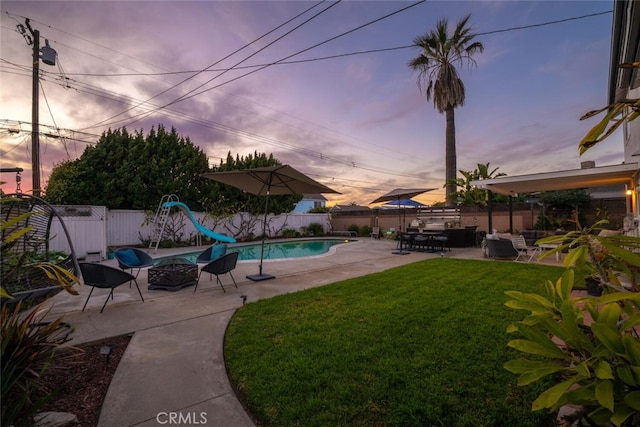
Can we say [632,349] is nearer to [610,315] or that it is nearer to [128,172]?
[610,315]

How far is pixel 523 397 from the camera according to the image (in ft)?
7.93

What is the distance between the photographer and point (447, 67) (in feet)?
55.8

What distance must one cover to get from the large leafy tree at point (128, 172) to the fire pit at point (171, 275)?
36.0 ft

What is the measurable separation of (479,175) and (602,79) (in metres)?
8.24

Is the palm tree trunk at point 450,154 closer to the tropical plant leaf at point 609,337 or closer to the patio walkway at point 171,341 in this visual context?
the patio walkway at point 171,341

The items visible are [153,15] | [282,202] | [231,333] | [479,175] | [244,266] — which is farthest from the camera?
[282,202]

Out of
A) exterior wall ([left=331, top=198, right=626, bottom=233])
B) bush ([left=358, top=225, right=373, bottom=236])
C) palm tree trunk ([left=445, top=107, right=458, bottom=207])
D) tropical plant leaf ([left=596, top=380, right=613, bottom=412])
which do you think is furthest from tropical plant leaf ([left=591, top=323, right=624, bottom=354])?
bush ([left=358, top=225, right=373, bottom=236])

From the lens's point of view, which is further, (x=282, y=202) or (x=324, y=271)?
(x=282, y=202)

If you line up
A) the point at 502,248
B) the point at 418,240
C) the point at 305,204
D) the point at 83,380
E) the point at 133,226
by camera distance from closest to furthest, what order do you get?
the point at 83,380, the point at 502,248, the point at 418,240, the point at 133,226, the point at 305,204

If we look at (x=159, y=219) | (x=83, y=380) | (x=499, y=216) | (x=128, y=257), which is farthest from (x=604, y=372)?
(x=159, y=219)

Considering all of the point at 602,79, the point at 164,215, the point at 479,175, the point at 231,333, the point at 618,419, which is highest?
the point at 602,79

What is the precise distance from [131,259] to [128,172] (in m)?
10.9

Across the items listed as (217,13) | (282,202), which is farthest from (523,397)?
(282,202)

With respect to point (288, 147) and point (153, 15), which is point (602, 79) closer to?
point (153, 15)
